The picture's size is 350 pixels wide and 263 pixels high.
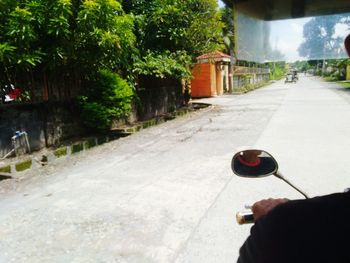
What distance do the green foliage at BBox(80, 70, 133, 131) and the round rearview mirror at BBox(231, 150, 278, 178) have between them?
8.40m

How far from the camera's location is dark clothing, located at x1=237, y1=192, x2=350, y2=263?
935 millimetres

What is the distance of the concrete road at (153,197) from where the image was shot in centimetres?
374

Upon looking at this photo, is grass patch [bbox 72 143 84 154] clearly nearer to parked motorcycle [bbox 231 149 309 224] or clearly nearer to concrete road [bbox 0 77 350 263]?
concrete road [bbox 0 77 350 263]

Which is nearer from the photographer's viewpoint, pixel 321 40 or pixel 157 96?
pixel 321 40

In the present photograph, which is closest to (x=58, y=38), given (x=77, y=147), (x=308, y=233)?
(x=77, y=147)

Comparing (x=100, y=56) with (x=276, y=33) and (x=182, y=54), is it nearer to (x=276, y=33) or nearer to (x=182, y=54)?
(x=182, y=54)

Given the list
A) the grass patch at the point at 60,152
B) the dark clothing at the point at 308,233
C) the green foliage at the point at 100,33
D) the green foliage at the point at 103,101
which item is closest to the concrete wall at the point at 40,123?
the green foliage at the point at 103,101

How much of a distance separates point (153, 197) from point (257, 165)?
145 inches

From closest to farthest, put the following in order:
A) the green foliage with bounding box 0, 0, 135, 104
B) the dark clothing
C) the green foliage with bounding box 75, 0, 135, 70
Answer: the dark clothing, the green foliage with bounding box 0, 0, 135, 104, the green foliage with bounding box 75, 0, 135, 70

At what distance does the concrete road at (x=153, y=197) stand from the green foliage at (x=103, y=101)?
2.47ft

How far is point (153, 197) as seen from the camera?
5.17 m

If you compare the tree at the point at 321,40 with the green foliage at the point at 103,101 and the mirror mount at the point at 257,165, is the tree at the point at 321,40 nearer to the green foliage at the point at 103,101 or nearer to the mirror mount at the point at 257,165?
the mirror mount at the point at 257,165

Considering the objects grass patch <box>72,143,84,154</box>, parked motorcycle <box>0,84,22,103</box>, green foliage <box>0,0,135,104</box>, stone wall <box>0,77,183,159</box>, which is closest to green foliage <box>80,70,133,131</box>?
stone wall <box>0,77,183,159</box>

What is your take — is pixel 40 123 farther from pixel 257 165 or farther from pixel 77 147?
pixel 257 165
